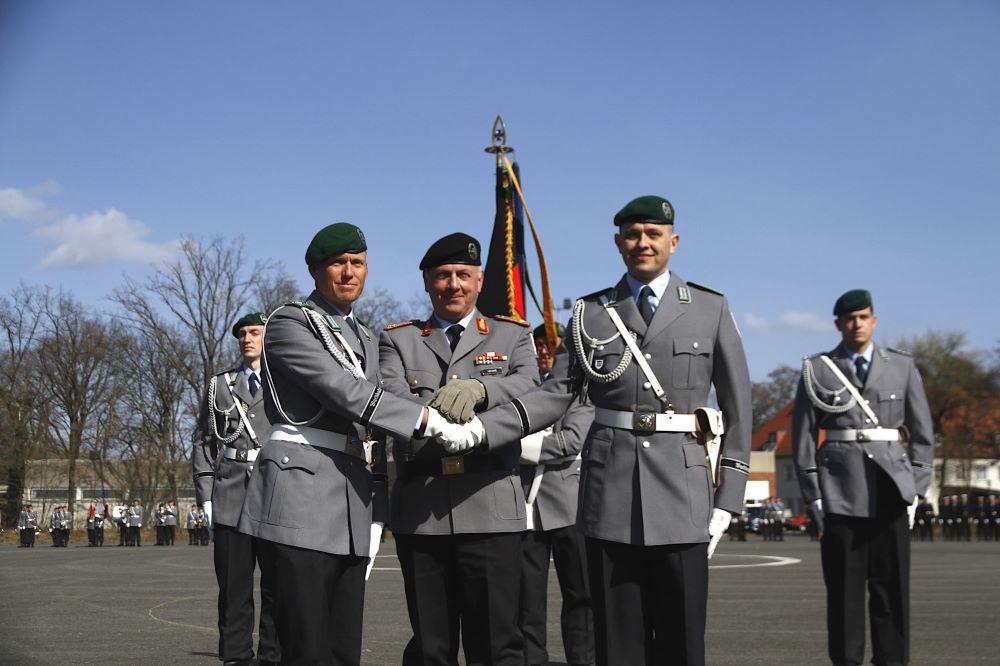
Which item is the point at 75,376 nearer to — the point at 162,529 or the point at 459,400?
the point at 162,529

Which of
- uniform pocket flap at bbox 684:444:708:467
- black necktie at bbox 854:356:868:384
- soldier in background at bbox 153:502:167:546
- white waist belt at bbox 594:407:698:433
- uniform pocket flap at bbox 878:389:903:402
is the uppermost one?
black necktie at bbox 854:356:868:384

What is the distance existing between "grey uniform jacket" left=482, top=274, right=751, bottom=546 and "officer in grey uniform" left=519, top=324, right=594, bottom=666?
2.75 m

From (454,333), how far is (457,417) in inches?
31.3

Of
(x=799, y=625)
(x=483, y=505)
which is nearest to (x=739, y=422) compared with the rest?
(x=483, y=505)

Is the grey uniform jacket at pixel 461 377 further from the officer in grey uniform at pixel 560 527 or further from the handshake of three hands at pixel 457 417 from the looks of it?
the officer in grey uniform at pixel 560 527

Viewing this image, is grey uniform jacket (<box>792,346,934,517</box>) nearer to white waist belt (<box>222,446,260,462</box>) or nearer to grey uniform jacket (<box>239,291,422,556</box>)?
grey uniform jacket (<box>239,291,422,556</box>)

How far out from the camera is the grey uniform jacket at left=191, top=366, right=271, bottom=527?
8641 millimetres

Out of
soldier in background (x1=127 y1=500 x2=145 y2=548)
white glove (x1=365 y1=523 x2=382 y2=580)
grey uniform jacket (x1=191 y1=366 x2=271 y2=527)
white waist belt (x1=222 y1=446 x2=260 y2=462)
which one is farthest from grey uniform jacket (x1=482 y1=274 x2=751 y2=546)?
soldier in background (x1=127 y1=500 x2=145 y2=548)

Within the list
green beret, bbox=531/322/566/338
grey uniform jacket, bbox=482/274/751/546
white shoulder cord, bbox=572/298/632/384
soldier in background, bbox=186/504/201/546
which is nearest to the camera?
grey uniform jacket, bbox=482/274/751/546

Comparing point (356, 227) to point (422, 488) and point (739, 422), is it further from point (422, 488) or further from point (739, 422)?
point (739, 422)

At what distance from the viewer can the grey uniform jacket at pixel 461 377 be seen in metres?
5.18

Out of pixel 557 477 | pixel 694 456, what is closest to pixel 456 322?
pixel 694 456

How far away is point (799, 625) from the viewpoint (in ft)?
33.7

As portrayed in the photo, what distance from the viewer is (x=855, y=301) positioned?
7.72 meters
